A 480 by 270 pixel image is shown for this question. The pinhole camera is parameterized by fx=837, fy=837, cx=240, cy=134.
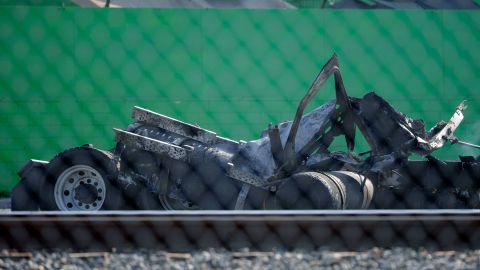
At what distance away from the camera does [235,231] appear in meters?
4.27

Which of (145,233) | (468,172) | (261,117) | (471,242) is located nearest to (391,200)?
(468,172)

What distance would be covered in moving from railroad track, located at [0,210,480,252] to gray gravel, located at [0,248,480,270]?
0.35 ft

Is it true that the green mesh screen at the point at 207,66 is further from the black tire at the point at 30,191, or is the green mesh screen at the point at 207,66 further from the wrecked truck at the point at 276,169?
the wrecked truck at the point at 276,169

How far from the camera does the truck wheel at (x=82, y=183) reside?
715cm

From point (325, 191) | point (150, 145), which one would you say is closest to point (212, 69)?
point (150, 145)

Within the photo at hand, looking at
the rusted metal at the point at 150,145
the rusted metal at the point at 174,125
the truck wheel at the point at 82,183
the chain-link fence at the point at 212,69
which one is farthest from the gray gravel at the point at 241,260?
the chain-link fence at the point at 212,69

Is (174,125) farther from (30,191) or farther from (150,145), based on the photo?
(30,191)

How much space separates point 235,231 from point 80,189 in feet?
10.7

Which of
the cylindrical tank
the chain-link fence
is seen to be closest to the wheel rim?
the cylindrical tank

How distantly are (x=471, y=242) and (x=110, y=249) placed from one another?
6.10 feet

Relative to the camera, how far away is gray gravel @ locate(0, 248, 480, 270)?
12.9ft

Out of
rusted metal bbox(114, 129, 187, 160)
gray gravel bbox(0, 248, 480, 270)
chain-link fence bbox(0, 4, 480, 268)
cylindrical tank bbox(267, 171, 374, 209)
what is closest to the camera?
gray gravel bbox(0, 248, 480, 270)

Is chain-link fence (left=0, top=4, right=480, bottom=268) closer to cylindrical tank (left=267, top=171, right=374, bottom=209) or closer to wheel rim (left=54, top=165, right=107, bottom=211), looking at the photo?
wheel rim (left=54, top=165, right=107, bottom=211)

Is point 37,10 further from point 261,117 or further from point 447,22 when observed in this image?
point 447,22
